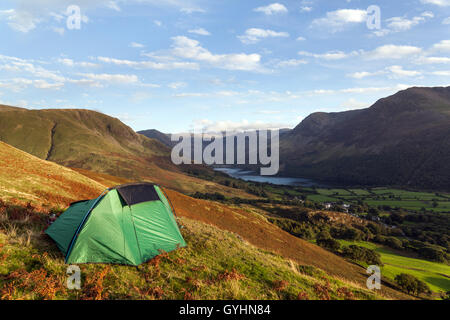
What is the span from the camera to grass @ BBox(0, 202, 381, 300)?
6.96 metres

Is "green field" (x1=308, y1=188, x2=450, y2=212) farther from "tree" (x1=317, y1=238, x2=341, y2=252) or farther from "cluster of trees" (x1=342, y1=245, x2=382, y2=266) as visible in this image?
"cluster of trees" (x1=342, y1=245, x2=382, y2=266)

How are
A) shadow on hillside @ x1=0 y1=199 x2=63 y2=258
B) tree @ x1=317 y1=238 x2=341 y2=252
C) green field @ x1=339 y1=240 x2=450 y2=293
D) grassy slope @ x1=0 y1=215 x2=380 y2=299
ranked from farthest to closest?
tree @ x1=317 y1=238 x2=341 y2=252, green field @ x1=339 y1=240 x2=450 y2=293, shadow on hillside @ x1=0 y1=199 x2=63 y2=258, grassy slope @ x1=0 y1=215 x2=380 y2=299

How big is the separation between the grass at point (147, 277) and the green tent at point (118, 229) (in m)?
0.42

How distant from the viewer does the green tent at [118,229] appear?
918cm

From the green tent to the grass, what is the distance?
420 millimetres

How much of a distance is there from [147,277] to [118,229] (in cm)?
279

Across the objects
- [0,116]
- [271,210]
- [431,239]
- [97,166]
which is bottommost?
[431,239]

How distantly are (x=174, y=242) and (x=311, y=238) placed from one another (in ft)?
152

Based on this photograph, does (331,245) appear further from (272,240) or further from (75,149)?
(75,149)

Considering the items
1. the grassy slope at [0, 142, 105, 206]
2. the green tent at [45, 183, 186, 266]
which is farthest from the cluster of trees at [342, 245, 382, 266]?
the grassy slope at [0, 142, 105, 206]

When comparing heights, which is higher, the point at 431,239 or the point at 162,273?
the point at 162,273

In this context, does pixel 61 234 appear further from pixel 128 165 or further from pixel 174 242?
pixel 128 165

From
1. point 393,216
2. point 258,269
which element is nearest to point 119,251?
point 258,269
